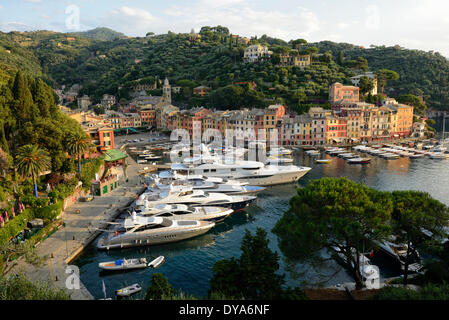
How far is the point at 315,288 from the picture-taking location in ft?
69.4

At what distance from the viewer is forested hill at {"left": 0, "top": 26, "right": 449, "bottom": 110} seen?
341 ft

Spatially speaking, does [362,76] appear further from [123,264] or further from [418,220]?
[123,264]

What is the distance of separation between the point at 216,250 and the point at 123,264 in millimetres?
7886

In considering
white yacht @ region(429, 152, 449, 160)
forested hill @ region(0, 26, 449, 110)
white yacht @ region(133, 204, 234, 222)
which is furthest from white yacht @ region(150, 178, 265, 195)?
forested hill @ region(0, 26, 449, 110)

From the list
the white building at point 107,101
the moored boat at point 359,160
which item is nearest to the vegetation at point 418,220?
the moored boat at point 359,160

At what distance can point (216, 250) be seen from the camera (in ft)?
95.3

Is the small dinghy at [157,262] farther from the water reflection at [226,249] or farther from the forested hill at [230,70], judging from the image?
the forested hill at [230,70]

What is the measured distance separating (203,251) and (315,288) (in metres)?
10.9

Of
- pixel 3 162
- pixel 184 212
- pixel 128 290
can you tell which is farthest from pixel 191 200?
pixel 3 162

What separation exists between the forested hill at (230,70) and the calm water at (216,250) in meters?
49.7

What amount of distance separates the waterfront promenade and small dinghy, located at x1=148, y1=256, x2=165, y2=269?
534cm

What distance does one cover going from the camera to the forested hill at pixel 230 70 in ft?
341

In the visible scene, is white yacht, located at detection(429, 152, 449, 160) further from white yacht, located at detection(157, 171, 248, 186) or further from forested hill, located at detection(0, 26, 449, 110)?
white yacht, located at detection(157, 171, 248, 186)
